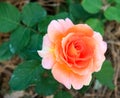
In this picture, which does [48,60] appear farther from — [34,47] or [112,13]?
[112,13]

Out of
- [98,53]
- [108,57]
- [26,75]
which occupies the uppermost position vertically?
[98,53]

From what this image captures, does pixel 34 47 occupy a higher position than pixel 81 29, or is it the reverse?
pixel 81 29

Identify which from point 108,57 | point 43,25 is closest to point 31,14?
point 43,25

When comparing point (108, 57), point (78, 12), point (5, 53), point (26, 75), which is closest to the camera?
point (26, 75)

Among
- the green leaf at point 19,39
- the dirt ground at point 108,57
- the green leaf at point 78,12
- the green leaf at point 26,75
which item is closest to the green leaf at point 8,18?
the green leaf at point 19,39

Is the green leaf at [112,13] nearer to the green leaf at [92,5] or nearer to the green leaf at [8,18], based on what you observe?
the green leaf at [92,5]

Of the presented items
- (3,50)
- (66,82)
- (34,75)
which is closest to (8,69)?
(3,50)
